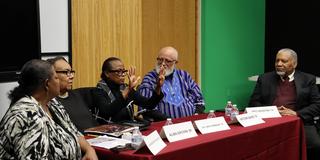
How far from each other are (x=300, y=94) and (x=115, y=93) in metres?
1.76

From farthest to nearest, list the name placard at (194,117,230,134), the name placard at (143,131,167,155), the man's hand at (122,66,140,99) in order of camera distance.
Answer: the man's hand at (122,66,140,99) → the name placard at (194,117,230,134) → the name placard at (143,131,167,155)

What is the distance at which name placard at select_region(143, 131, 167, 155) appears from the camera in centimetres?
224

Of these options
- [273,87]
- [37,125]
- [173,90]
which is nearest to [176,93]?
[173,90]

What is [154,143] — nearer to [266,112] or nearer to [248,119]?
[248,119]

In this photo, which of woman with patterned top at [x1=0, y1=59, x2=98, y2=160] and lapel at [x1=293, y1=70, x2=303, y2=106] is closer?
woman with patterned top at [x1=0, y1=59, x2=98, y2=160]

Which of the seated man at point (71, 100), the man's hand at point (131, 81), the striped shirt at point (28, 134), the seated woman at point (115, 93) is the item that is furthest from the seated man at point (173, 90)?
the striped shirt at point (28, 134)

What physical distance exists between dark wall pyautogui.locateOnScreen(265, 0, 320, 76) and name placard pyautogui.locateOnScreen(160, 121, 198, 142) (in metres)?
3.54

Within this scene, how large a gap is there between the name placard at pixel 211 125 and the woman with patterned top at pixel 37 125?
0.76 m

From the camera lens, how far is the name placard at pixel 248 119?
3.07 meters

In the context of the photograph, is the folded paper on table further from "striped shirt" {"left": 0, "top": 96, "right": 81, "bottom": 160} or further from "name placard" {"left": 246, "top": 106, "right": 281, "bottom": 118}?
"name placard" {"left": 246, "top": 106, "right": 281, "bottom": 118}

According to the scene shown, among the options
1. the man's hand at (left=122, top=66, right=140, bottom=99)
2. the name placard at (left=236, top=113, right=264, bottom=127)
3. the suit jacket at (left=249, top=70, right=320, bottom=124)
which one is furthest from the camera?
the suit jacket at (left=249, top=70, right=320, bottom=124)

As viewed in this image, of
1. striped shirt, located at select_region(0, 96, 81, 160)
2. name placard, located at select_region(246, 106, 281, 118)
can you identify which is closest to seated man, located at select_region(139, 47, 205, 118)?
name placard, located at select_region(246, 106, 281, 118)

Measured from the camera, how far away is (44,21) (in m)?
3.61

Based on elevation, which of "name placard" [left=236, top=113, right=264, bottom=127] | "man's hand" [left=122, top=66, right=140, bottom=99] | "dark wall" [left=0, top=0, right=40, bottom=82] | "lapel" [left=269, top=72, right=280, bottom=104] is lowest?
"name placard" [left=236, top=113, right=264, bottom=127]
